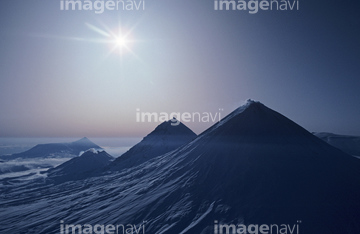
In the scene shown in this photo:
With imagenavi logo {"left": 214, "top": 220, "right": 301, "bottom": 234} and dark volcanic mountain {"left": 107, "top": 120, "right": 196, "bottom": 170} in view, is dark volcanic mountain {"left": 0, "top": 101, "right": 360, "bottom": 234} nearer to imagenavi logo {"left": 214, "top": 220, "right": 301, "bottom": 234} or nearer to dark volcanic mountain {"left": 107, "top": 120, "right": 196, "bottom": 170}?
imagenavi logo {"left": 214, "top": 220, "right": 301, "bottom": 234}

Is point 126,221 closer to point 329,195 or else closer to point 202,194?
point 202,194

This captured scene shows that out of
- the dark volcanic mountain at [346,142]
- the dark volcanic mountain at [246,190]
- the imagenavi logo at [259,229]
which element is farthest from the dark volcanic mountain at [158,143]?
the imagenavi logo at [259,229]

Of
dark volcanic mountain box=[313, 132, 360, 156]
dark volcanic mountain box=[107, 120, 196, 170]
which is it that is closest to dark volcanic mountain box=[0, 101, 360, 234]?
dark volcanic mountain box=[107, 120, 196, 170]

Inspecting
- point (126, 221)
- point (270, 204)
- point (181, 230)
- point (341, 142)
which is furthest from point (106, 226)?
point (341, 142)

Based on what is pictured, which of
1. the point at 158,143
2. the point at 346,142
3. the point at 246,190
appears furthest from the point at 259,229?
the point at 158,143

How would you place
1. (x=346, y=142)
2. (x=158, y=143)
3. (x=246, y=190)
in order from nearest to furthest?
(x=246, y=190), (x=346, y=142), (x=158, y=143)

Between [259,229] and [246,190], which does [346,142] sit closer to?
[246,190]

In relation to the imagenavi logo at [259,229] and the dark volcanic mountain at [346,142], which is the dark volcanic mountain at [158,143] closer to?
the dark volcanic mountain at [346,142]
